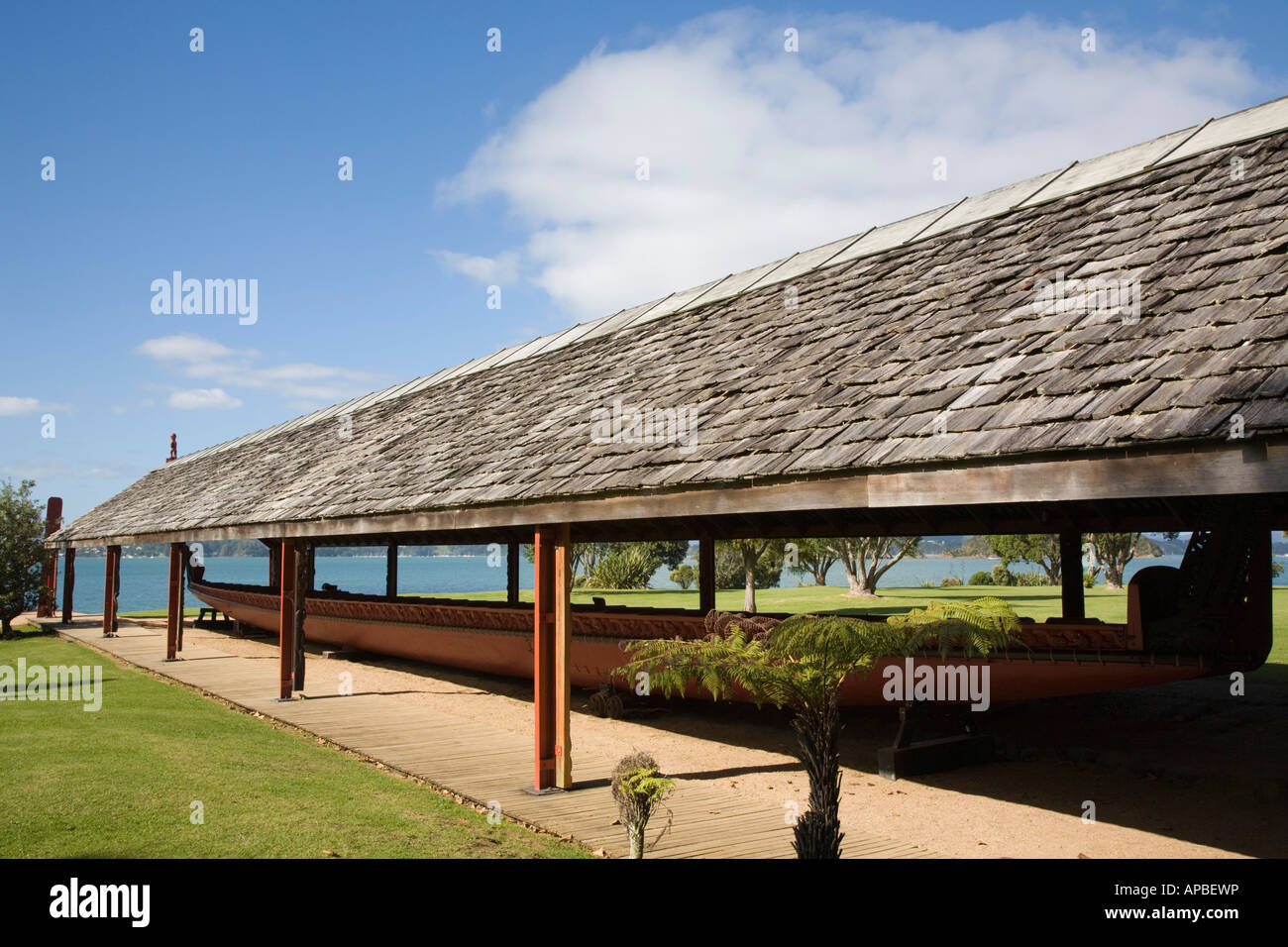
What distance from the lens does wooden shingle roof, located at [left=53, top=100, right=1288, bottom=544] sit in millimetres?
5266

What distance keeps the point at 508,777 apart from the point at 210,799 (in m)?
2.63

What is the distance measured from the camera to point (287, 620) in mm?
13812

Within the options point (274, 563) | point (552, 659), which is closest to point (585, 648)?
point (552, 659)

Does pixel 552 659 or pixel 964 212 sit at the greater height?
pixel 964 212

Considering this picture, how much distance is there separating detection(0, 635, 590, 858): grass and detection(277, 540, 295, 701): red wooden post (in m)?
2.59

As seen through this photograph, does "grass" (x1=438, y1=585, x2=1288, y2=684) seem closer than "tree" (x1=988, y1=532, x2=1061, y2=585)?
Yes

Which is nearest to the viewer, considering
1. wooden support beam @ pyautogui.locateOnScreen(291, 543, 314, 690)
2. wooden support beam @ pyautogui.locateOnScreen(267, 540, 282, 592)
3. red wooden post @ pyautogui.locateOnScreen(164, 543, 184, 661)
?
wooden support beam @ pyautogui.locateOnScreen(291, 543, 314, 690)

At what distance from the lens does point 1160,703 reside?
41.8 ft

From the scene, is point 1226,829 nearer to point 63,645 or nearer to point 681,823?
point 681,823

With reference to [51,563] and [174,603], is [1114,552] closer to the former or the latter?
[174,603]

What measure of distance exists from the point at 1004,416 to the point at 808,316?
486 cm

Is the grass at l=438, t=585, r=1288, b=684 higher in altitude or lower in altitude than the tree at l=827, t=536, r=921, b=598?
lower

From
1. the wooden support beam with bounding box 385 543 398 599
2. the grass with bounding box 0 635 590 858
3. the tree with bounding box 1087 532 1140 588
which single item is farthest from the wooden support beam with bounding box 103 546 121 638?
the tree with bounding box 1087 532 1140 588

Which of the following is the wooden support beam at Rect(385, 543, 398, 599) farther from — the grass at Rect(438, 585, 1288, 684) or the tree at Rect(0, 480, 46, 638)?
the tree at Rect(0, 480, 46, 638)
